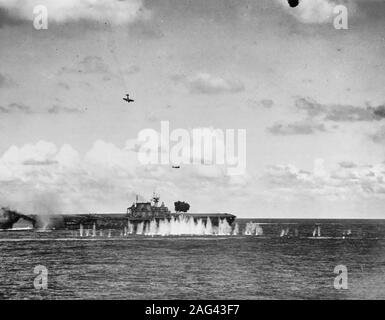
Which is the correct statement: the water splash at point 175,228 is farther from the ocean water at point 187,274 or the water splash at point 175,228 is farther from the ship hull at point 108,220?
the ocean water at point 187,274

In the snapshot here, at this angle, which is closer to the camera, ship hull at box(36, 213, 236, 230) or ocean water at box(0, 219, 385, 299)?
ocean water at box(0, 219, 385, 299)

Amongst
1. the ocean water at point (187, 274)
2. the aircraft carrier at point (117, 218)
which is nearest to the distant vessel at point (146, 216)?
the aircraft carrier at point (117, 218)

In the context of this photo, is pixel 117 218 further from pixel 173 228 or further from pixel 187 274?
pixel 187 274

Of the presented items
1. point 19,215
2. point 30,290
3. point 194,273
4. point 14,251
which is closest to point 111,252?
point 14,251

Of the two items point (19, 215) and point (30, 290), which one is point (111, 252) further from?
point (19, 215)

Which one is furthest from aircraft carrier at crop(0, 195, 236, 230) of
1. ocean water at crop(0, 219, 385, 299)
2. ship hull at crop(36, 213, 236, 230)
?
ocean water at crop(0, 219, 385, 299)

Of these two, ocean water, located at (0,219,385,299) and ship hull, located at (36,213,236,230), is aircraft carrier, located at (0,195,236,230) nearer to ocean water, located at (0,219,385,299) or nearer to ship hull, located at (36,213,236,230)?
ship hull, located at (36,213,236,230)

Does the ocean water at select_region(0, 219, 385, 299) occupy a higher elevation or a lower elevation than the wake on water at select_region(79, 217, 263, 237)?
lower

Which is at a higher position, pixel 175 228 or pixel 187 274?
pixel 175 228

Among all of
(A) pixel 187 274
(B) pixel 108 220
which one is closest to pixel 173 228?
(B) pixel 108 220

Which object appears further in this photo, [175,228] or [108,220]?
[108,220]

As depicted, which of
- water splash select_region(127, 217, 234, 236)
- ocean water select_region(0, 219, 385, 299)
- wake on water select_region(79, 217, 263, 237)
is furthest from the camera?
water splash select_region(127, 217, 234, 236)

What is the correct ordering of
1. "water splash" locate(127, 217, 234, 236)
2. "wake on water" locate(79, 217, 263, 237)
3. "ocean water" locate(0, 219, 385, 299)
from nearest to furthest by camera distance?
"ocean water" locate(0, 219, 385, 299), "wake on water" locate(79, 217, 263, 237), "water splash" locate(127, 217, 234, 236)
